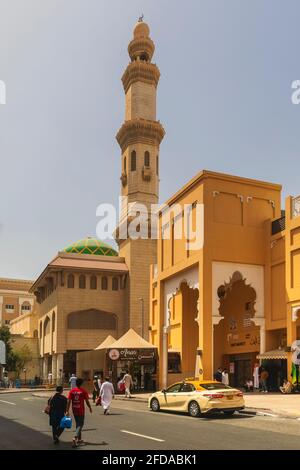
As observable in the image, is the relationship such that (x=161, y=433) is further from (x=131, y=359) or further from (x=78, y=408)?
(x=131, y=359)

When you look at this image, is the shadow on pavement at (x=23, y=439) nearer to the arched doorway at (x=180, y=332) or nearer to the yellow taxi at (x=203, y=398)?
the yellow taxi at (x=203, y=398)

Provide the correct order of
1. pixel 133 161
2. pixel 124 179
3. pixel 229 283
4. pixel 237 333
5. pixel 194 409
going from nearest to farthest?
pixel 194 409 → pixel 229 283 → pixel 237 333 → pixel 133 161 → pixel 124 179

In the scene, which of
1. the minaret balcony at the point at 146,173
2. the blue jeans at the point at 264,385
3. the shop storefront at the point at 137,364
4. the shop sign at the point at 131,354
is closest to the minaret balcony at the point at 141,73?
the minaret balcony at the point at 146,173

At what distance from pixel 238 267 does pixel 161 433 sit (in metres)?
18.1

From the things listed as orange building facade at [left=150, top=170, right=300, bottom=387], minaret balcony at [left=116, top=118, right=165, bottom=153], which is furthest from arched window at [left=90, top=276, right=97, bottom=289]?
orange building facade at [left=150, top=170, right=300, bottom=387]

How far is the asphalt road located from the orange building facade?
11.0 metres

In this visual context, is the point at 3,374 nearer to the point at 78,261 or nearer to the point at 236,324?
the point at 78,261

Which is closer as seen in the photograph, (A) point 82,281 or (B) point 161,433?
(B) point 161,433

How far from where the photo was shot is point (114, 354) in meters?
34.9

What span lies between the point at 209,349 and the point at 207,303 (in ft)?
7.67

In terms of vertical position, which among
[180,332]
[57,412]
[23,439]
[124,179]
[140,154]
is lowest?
[23,439]

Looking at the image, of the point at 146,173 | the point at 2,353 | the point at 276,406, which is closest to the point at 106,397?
the point at 276,406

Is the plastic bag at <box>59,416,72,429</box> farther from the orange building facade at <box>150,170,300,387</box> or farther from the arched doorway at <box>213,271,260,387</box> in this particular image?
the arched doorway at <box>213,271,260,387</box>

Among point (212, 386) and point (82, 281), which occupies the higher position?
point (82, 281)
